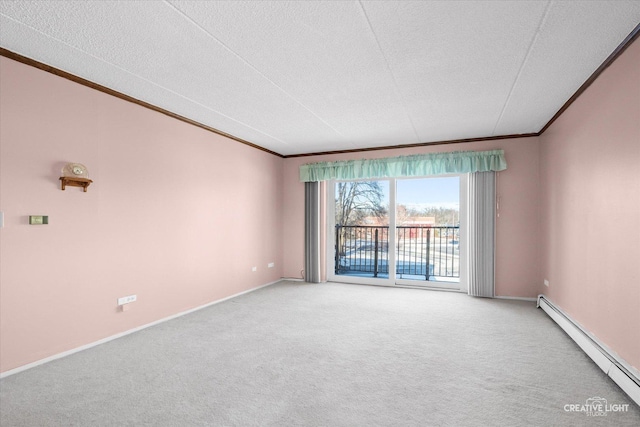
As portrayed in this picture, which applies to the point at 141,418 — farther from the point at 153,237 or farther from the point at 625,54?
the point at 625,54

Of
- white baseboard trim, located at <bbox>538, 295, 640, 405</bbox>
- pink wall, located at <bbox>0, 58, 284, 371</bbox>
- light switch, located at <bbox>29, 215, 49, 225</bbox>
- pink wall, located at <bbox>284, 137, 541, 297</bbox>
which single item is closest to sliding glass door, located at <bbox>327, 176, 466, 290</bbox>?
pink wall, located at <bbox>284, 137, 541, 297</bbox>

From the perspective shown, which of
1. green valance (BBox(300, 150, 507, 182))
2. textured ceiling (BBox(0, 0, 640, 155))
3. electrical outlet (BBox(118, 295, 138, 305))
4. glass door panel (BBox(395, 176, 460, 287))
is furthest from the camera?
glass door panel (BBox(395, 176, 460, 287))

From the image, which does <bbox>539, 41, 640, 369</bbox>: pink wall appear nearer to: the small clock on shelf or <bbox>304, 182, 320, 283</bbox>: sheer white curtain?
<bbox>304, 182, 320, 283</bbox>: sheer white curtain

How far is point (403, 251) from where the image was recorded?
5668mm

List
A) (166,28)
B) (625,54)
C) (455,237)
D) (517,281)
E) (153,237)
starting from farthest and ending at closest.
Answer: (455,237) → (517,281) → (153,237) → (625,54) → (166,28)

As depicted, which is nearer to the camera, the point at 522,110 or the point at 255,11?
the point at 255,11

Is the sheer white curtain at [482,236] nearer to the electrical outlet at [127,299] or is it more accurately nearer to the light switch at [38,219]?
the electrical outlet at [127,299]

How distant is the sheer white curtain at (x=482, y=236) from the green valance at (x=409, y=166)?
186 mm

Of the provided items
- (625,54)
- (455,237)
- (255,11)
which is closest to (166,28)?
(255,11)

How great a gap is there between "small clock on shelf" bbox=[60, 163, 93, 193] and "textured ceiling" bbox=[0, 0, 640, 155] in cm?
77

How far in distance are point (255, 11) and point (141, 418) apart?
2.42 meters

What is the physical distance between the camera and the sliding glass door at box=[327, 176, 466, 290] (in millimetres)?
5094

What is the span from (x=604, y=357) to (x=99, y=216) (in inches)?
168

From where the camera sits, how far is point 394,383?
2201 millimetres
